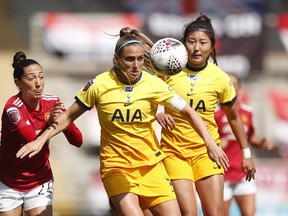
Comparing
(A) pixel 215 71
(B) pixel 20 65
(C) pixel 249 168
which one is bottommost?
(C) pixel 249 168

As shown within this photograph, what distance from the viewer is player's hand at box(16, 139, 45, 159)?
7.88 m

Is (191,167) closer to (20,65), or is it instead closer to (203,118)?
(203,118)

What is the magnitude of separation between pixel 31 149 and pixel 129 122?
2.97ft

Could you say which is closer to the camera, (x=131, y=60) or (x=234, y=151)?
(x=131, y=60)

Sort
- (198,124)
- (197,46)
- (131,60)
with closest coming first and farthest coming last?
1. (198,124)
2. (131,60)
3. (197,46)

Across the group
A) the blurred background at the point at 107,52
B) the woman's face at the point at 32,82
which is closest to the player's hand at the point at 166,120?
the woman's face at the point at 32,82

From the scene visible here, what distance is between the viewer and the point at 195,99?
8758 millimetres

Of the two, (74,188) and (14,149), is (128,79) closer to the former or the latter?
(14,149)

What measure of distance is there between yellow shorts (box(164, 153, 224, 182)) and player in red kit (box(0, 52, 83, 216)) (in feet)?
3.00

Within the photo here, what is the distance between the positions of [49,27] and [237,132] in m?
9.95

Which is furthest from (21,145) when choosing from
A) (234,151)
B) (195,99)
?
(234,151)

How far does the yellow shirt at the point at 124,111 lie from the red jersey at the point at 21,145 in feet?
2.07

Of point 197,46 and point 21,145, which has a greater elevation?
point 197,46

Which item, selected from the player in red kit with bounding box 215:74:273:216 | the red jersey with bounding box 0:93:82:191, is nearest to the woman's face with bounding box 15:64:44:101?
the red jersey with bounding box 0:93:82:191
